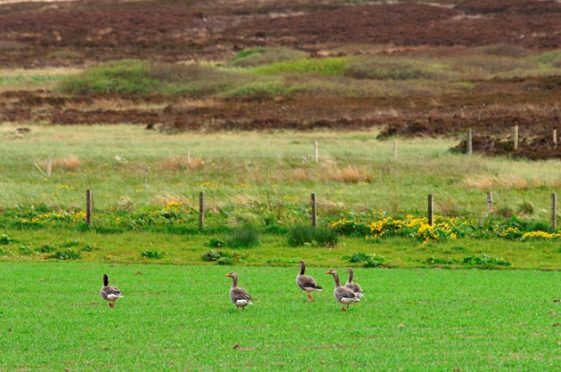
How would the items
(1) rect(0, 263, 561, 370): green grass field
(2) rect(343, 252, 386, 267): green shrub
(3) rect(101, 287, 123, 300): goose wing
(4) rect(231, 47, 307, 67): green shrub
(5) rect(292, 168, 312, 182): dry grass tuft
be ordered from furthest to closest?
(4) rect(231, 47, 307, 67): green shrub → (5) rect(292, 168, 312, 182): dry grass tuft → (2) rect(343, 252, 386, 267): green shrub → (3) rect(101, 287, 123, 300): goose wing → (1) rect(0, 263, 561, 370): green grass field

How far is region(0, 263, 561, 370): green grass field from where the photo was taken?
54.6 feet

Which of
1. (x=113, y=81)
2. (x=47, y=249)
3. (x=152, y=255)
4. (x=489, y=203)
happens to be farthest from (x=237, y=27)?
(x=152, y=255)

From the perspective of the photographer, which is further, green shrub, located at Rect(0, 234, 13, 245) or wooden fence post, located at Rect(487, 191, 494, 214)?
wooden fence post, located at Rect(487, 191, 494, 214)

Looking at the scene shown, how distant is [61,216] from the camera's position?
3781 cm

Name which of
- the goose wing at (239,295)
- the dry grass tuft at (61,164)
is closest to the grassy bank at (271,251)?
the goose wing at (239,295)

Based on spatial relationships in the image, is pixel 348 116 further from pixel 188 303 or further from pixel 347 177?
pixel 188 303

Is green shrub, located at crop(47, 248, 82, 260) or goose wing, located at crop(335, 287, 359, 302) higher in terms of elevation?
goose wing, located at crop(335, 287, 359, 302)

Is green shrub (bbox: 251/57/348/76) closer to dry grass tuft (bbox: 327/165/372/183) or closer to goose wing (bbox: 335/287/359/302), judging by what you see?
dry grass tuft (bbox: 327/165/372/183)

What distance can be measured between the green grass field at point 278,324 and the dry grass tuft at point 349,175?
16508mm

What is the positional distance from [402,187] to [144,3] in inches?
4968

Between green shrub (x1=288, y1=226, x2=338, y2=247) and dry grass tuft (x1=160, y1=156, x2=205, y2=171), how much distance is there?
14.8 metres

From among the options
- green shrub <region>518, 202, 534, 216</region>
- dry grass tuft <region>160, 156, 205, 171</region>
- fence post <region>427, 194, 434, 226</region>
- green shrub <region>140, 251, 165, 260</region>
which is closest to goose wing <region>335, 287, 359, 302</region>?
green shrub <region>140, 251, 165, 260</region>

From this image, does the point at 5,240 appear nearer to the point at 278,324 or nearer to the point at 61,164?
the point at 61,164

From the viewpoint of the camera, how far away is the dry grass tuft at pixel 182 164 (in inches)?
1954
